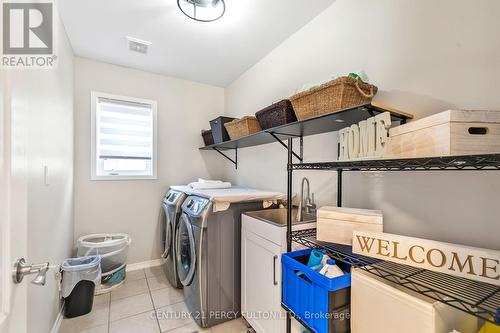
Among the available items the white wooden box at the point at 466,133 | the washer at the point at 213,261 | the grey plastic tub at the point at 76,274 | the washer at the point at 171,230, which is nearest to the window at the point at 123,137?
the washer at the point at 171,230

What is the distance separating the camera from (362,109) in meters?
1.04

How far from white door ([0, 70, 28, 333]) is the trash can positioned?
4.38ft

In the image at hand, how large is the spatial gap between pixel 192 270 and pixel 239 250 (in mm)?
409

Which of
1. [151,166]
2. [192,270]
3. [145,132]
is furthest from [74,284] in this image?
[145,132]

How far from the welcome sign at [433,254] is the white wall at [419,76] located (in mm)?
289

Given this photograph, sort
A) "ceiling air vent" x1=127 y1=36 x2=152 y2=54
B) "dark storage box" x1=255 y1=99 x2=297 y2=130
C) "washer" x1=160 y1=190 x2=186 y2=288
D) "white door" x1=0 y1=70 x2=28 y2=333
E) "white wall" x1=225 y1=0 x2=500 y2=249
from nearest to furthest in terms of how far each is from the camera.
Answer: 1. "white door" x1=0 y1=70 x2=28 y2=333
2. "white wall" x1=225 y1=0 x2=500 y2=249
3. "dark storage box" x1=255 y1=99 x2=297 y2=130
4. "ceiling air vent" x1=127 y1=36 x2=152 y2=54
5. "washer" x1=160 y1=190 x2=186 y2=288

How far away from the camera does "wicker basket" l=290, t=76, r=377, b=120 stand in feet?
3.55

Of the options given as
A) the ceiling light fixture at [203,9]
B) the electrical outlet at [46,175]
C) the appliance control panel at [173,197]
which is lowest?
the appliance control panel at [173,197]

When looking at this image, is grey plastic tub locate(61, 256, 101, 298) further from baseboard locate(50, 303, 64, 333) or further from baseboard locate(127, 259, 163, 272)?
baseboard locate(127, 259, 163, 272)

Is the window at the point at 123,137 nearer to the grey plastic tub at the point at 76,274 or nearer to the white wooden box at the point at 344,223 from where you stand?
the grey plastic tub at the point at 76,274

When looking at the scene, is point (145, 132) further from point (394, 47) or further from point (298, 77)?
point (394, 47)

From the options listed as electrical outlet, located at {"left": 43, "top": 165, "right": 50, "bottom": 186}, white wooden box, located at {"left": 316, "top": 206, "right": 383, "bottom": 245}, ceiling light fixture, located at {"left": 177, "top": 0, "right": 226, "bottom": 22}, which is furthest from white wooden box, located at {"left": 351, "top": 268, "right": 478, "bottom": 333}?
ceiling light fixture, located at {"left": 177, "top": 0, "right": 226, "bottom": 22}

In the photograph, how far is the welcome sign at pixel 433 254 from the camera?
0.71 metres

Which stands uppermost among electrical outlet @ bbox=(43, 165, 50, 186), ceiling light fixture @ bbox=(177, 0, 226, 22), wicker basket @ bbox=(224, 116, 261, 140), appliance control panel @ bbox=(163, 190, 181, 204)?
ceiling light fixture @ bbox=(177, 0, 226, 22)
